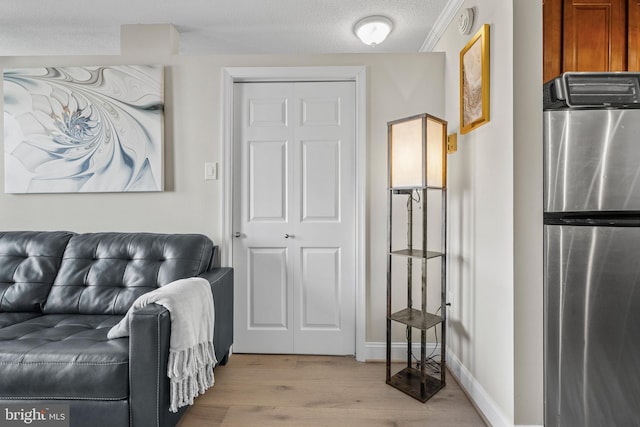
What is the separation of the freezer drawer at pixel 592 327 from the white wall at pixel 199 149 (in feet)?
3.48

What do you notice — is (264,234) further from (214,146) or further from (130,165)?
(130,165)

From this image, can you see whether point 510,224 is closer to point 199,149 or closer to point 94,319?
point 199,149

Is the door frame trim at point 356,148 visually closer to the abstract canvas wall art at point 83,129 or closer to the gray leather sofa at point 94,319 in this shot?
the gray leather sofa at point 94,319

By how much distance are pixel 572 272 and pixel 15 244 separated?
3146mm

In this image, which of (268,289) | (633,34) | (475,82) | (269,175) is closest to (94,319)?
(268,289)

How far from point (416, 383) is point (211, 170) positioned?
1942 mm

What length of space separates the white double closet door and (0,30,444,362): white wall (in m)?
0.15

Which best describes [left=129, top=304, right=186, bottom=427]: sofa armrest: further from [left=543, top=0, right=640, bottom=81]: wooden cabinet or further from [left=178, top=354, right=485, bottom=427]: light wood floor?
[left=543, top=0, right=640, bottom=81]: wooden cabinet

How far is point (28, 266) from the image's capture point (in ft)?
6.81

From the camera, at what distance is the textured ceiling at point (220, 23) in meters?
2.16

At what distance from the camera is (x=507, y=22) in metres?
1.55

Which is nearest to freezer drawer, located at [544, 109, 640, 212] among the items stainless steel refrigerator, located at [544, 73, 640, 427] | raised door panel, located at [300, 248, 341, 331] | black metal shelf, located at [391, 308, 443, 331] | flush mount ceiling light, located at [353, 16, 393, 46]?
stainless steel refrigerator, located at [544, 73, 640, 427]

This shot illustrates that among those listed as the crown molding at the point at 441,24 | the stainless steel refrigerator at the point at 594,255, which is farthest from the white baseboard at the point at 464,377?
the crown molding at the point at 441,24

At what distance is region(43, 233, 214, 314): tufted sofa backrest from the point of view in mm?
1985
